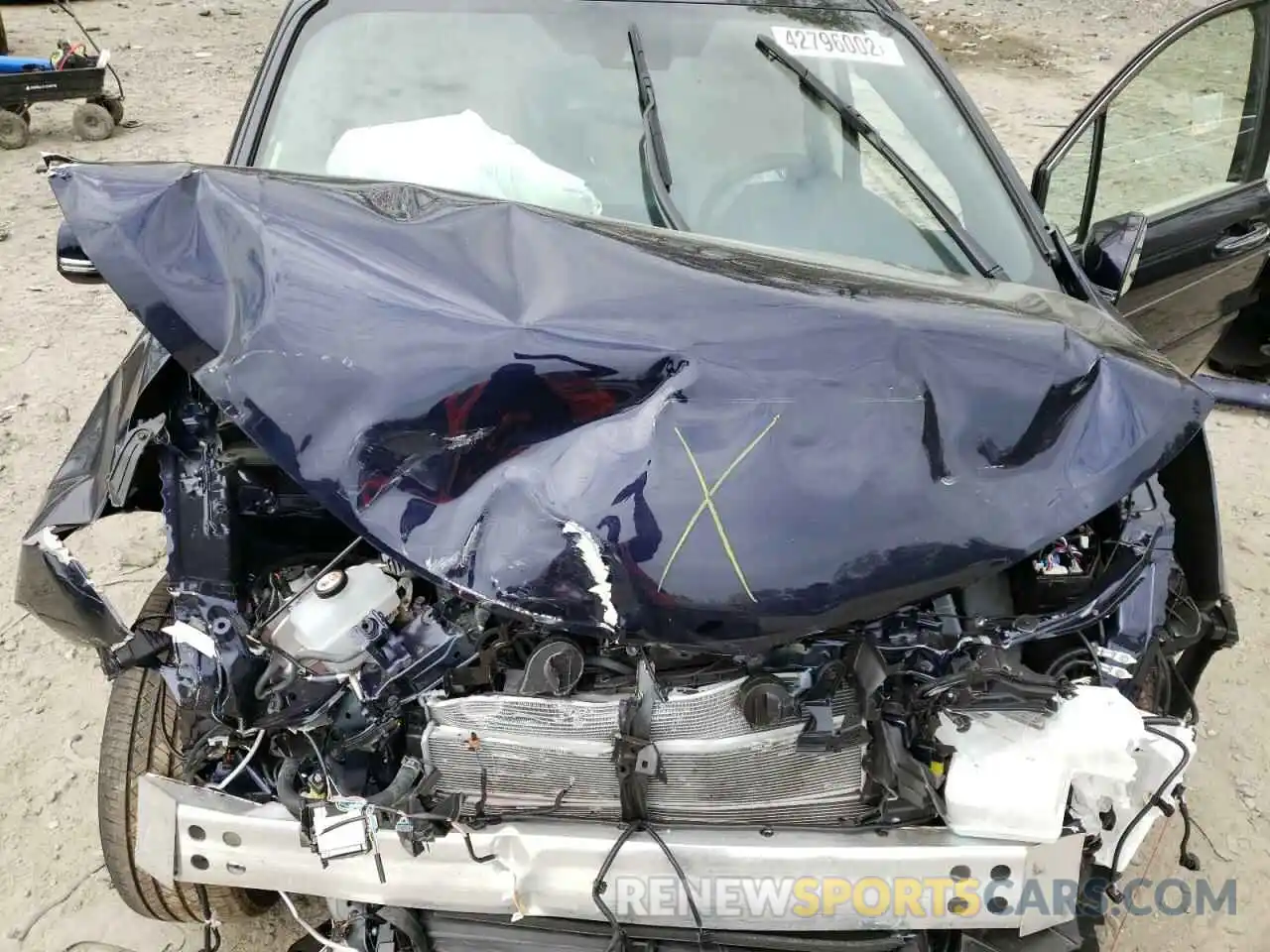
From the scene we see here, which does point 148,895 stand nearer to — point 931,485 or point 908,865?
point 908,865

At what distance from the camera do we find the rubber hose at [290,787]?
1.62 metres

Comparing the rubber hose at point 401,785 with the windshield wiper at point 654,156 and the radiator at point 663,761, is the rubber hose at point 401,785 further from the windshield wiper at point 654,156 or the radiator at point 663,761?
the windshield wiper at point 654,156

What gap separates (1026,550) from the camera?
1.49 meters

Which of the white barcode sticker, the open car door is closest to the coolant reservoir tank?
the white barcode sticker

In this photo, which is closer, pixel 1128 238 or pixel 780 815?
pixel 780 815

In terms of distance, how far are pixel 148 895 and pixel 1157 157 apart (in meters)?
3.60

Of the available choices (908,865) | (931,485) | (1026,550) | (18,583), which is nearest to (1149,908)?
(908,865)

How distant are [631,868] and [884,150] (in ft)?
5.55

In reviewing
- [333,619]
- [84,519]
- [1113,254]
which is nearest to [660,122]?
[1113,254]

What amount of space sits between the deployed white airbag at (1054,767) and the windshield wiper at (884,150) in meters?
1.02

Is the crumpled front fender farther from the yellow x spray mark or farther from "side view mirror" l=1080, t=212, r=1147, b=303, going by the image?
"side view mirror" l=1080, t=212, r=1147, b=303

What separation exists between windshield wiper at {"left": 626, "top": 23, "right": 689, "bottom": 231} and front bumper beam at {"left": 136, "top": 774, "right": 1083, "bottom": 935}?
4.20ft

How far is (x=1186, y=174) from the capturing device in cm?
321

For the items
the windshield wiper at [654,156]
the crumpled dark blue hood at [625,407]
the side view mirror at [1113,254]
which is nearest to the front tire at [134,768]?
the crumpled dark blue hood at [625,407]
